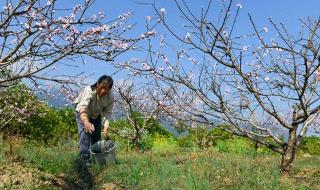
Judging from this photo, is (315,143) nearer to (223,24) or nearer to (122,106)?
(122,106)

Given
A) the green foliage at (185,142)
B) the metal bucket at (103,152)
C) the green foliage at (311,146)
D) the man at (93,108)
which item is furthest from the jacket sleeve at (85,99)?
the green foliage at (311,146)

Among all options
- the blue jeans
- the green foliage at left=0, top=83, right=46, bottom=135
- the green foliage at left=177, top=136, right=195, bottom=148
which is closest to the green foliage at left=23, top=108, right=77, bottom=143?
the green foliage at left=0, top=83, right=46, bottom=135

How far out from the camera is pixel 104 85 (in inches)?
302

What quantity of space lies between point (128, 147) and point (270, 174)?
736 cm

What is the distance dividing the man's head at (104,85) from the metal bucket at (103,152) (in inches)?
34.9

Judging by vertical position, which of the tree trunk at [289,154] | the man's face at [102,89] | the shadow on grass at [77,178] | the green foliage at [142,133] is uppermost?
the man's face at [102,89]

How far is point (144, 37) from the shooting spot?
21.9 feet

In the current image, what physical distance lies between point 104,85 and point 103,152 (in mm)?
1165

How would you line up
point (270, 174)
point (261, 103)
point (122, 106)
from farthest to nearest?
point (122, 106) < point (261, 103) < point (270, 174)

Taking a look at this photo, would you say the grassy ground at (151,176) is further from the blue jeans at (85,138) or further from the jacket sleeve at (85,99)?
the jacket sleeve at (85,99)

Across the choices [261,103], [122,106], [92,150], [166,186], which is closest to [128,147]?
[122,106]

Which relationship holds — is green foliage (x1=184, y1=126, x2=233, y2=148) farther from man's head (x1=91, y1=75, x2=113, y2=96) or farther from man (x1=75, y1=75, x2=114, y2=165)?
man's head (x1=91, y1=75, x2=113, y2=96)

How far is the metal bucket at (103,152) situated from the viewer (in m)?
8.02

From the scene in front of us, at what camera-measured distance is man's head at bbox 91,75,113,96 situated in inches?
301
